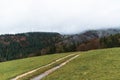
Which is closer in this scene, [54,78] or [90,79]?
[90,79]

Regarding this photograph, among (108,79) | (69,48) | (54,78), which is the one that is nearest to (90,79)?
(108,79)

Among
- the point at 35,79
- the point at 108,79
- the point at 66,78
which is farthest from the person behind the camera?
the point at 35,79

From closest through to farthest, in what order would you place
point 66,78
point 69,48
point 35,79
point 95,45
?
1. point 66,78
2. point 35,79
3. point 69,48
4. point 95,45

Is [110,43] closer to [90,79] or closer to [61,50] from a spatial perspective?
[61,50]

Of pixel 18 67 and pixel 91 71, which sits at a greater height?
pixel 18 67

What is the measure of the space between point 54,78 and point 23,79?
8.06 meters

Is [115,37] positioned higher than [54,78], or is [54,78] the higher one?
→ [115,37]

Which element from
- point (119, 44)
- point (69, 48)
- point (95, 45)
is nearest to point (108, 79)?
point (119, 44)

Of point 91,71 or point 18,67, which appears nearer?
point 91,71

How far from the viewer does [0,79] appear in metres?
51.9

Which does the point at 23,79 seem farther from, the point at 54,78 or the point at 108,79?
the point at 108,79

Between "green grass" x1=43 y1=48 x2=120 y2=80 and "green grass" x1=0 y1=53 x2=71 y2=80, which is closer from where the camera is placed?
"green grass" x1=43 y1=48 x2=120 y2=80

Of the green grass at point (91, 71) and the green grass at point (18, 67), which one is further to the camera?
the green grass at point (18, 67)

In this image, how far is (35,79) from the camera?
150 ft
